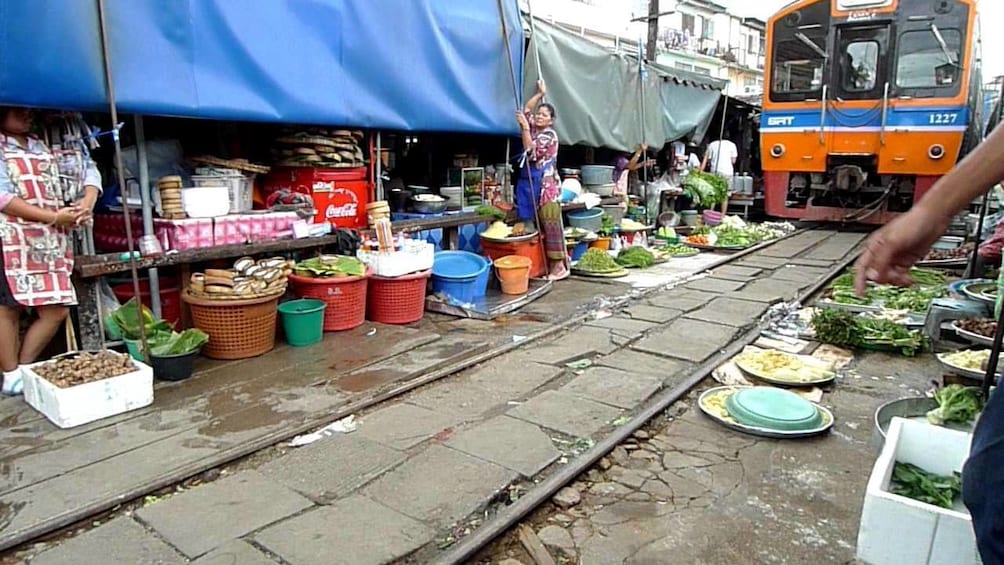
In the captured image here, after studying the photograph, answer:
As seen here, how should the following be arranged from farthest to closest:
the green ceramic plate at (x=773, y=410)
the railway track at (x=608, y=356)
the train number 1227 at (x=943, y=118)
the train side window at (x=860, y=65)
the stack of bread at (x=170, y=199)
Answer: the train side window at (x=860, y=65) < the train number 1227 at (x=943, y=118) < the stack of bread at (x=170, y=199) < the green ceramic plate at (x=773, y=410) < the railway track at (x=608, y=356)

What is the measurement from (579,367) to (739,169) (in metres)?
14.3

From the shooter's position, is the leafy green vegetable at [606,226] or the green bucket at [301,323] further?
the leafy green vegetable at [606,226]

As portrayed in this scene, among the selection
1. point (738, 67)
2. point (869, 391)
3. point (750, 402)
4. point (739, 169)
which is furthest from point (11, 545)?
point (738, 67)

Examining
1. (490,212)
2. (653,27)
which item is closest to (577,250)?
(490,212)

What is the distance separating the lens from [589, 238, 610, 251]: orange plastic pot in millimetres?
9039

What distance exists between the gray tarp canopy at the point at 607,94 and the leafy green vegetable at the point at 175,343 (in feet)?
16.4

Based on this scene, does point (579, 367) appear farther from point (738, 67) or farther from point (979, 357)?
point (738, 67)

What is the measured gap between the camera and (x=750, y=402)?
13.1 feet

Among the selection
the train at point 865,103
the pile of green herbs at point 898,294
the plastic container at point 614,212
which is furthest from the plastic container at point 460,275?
the train at point 865,103

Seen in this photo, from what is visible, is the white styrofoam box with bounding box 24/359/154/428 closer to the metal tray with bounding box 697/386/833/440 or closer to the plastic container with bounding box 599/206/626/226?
the metal tray with bounding box 697/386/833/440

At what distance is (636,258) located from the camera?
29.5 feet

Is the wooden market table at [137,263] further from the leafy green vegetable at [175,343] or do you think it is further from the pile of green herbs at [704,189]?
the pile of green herbs at [704,189]

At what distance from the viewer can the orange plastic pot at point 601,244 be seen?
904 centimetres

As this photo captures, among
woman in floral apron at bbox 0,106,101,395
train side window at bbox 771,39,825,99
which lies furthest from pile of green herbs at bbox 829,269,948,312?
woman in floral apron at bbox 0,106,101,395
